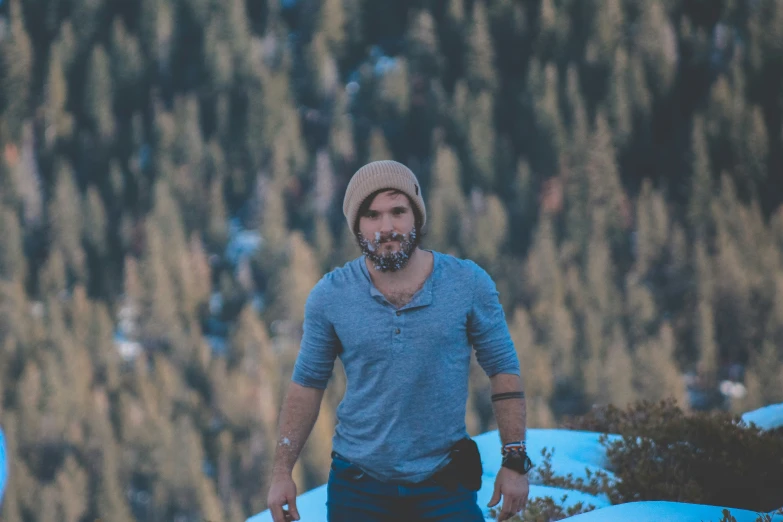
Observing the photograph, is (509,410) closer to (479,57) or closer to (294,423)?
(294,423)

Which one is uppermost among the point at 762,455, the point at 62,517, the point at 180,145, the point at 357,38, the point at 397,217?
the point at 357,38

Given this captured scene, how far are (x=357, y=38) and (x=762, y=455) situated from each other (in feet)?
446

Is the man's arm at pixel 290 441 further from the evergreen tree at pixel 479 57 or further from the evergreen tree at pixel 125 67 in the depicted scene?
the evergreen tree at pixel 125 67

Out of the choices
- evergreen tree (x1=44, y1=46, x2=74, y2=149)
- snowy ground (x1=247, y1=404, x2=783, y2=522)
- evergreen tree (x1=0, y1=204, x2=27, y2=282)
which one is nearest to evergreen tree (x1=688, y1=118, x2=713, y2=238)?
evergreen tree (x1=0, y1=204, x2=27, y2=282)

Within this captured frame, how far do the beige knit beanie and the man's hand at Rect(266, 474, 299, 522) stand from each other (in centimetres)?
86

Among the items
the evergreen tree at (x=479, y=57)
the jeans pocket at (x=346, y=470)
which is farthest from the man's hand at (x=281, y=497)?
the evergreen tree at (x=479, y=57)

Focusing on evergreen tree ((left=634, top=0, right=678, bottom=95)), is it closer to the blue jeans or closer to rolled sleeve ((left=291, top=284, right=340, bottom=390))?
rolled sleeve ((left=291, top=284, right=340, bottom=390))

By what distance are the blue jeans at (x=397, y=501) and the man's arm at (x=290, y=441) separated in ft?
0.59

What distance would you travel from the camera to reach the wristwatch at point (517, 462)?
3.24 metres

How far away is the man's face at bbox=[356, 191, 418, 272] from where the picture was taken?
127 inches

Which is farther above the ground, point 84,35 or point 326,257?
point 84,35

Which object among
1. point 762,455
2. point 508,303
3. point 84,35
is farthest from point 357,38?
point 762,455

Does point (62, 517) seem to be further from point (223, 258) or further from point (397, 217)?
point (397, 217)

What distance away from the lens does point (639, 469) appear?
19.9 ft
